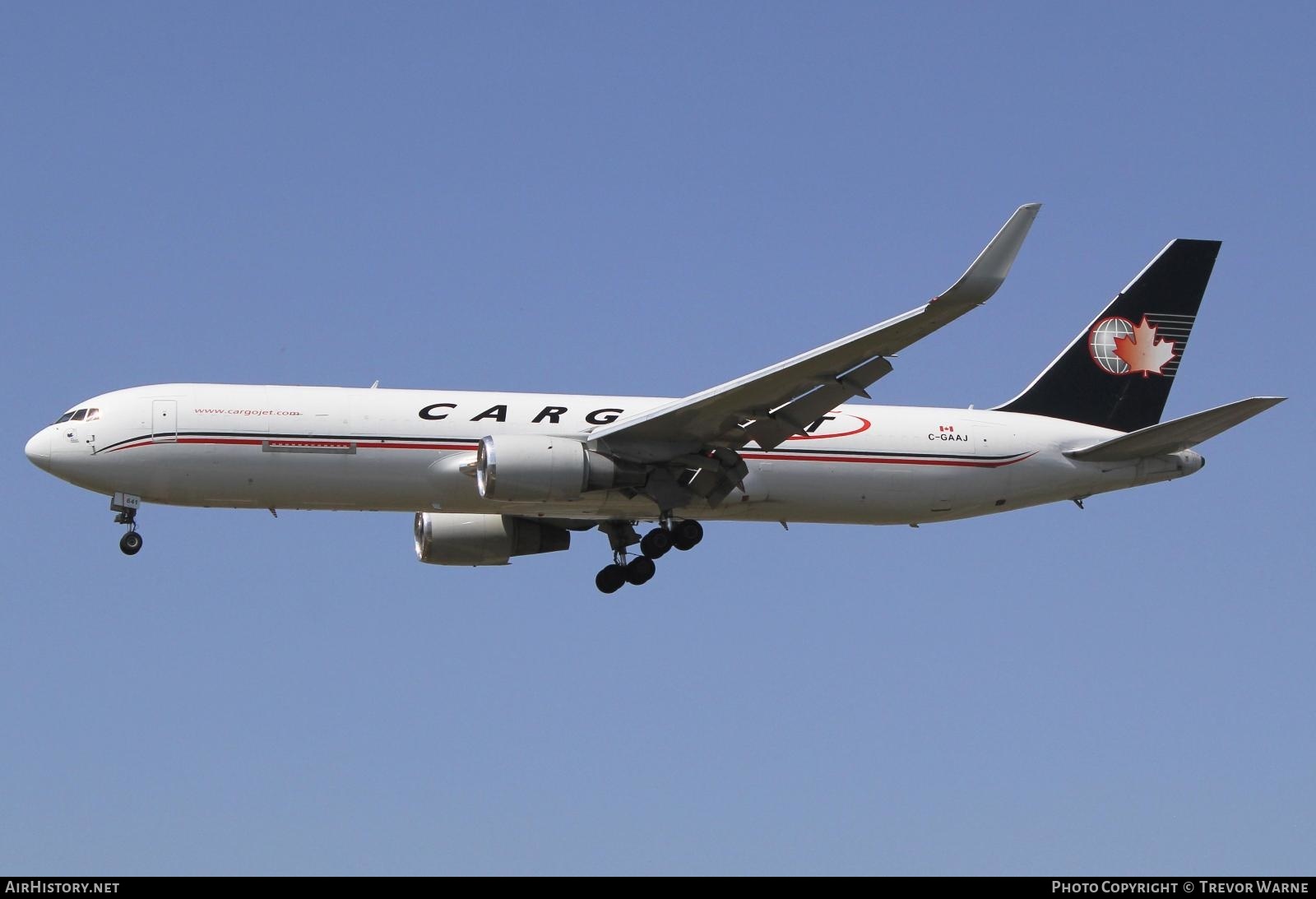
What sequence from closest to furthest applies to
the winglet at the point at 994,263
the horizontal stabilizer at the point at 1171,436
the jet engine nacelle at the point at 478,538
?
the winglet at the point at 994,263 → the horizontal stabilizer at the point at 1171,436 → the jet engine nacelle at the point at 478,538

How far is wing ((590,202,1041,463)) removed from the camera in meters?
32.4

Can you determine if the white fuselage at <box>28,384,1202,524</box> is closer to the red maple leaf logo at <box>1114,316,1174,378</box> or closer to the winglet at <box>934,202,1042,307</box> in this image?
the red maple leaf logo at <box>1114,316,1174,378</box>

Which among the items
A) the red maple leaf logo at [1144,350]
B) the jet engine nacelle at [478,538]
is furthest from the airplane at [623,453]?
the red maple leaf logo at [1144,350]

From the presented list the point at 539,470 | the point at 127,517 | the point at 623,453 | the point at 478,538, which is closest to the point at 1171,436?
the point at 623,453

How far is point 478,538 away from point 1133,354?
16303mm

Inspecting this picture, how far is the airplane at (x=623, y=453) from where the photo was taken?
1500 inches

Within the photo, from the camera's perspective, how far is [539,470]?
37750 millimetres

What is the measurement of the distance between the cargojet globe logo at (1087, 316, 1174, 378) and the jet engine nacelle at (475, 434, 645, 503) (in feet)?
43.3

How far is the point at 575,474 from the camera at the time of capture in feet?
125

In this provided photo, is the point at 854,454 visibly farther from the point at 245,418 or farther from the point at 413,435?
the point at 245,418

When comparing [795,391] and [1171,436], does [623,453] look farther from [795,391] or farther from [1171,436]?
[1171,436]

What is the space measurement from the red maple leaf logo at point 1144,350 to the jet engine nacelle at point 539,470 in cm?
1372

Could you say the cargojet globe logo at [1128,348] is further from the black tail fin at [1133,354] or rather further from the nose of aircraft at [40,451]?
the nose of aircraft at [40,451]

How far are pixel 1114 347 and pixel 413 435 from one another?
17.3 metres
